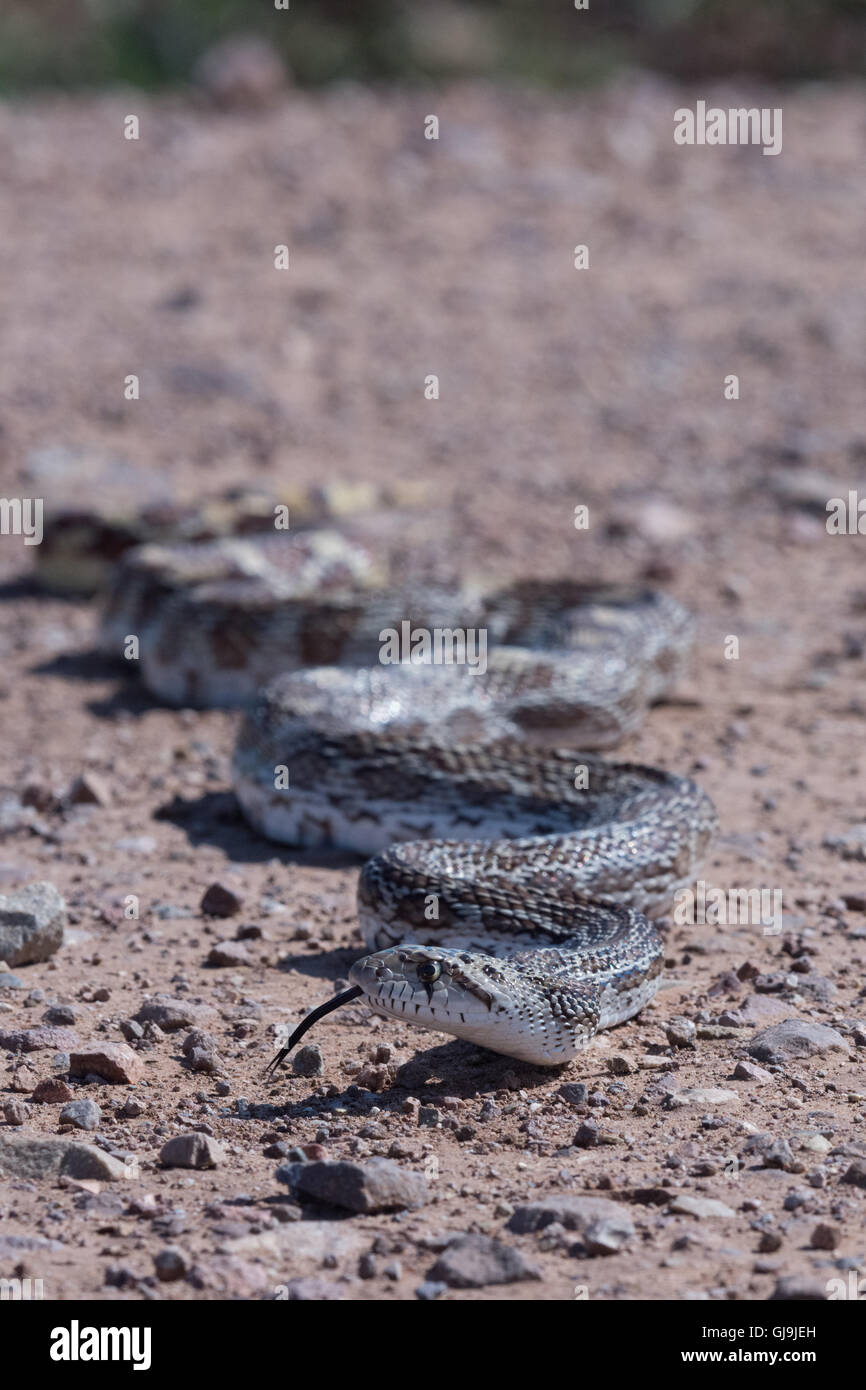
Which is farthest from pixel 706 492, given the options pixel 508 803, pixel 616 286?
Result: pixel 508 803

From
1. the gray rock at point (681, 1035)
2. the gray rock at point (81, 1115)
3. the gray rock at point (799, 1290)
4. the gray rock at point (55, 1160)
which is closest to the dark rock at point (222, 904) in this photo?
the gray rock at point (81, 1115)

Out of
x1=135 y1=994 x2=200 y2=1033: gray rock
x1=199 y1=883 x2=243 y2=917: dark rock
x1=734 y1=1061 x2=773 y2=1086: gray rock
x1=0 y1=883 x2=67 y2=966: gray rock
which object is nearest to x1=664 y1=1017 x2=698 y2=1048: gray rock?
x1=734 y1=1061 x2=773 y2=1086: gray rock

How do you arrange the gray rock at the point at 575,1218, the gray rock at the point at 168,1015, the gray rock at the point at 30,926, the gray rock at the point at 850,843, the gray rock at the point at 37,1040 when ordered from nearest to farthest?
the gray rock at the point at 575,1218, the gray rock at the point at 37,1040, the gray rock at the point at 168,1015, the gray rock at the point at 30,926, the gray rock at the point at 850,843

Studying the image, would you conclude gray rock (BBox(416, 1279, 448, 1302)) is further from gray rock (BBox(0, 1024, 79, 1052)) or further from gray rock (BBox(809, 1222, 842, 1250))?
gray rock (BBox(0, 1024, 79, 1052))

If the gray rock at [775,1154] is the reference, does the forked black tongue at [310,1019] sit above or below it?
above

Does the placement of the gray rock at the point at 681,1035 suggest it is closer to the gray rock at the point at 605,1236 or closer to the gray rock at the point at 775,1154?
the gray rock at the point at 775,1154

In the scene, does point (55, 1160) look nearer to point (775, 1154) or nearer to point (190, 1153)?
point (190, 1153)

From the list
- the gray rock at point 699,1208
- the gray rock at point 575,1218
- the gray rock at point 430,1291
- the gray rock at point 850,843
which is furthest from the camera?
the gray rock at point 850,843
